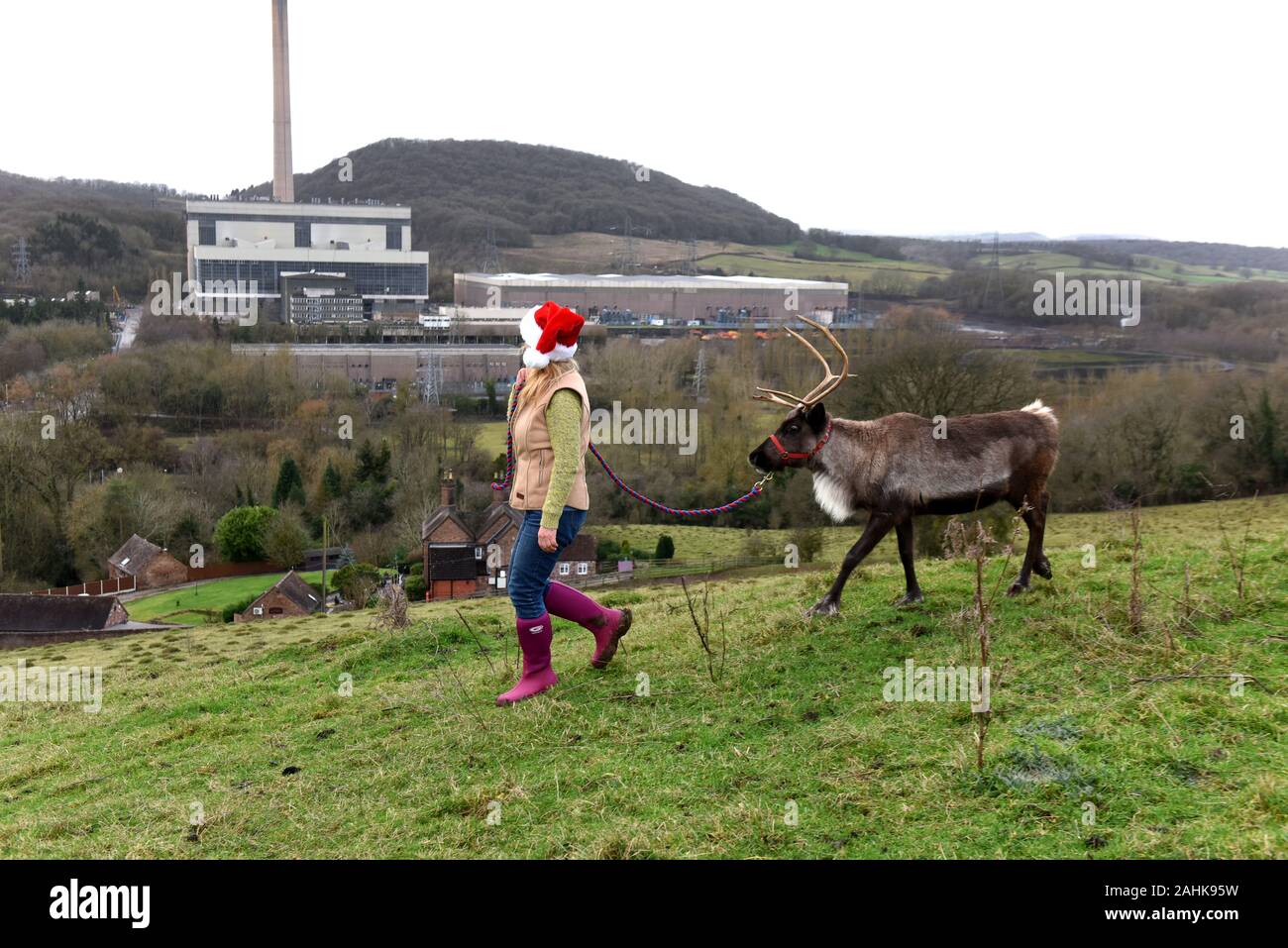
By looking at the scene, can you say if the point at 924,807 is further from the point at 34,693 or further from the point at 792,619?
the point at 34,693

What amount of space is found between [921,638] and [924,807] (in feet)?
8.25

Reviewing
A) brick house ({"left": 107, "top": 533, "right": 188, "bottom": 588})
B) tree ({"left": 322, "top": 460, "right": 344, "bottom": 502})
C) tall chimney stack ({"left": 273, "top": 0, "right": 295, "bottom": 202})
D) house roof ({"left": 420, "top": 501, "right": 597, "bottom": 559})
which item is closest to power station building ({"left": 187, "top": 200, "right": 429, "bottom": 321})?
tall chimney stack ({"left": 273, "top": 0, "right": 295, "bottom": 202})

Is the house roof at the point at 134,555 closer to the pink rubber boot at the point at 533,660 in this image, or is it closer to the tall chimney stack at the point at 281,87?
the pink rubber boot at the point at 533,660

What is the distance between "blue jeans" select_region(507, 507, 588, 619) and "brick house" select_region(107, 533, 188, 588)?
32.7 metres

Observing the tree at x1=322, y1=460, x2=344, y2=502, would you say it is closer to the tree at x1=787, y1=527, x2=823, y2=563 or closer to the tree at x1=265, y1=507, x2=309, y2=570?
the tree at x1=265, y1=507, x2=309, y2=570

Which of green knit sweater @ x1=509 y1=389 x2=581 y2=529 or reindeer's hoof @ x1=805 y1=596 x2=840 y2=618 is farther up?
green knit sweater @ x1=509 y1=389 x2=581 y2=529

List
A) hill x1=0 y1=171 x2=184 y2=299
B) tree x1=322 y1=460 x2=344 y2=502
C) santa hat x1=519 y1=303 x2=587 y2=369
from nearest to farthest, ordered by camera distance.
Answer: santa hat x1=519 y1=303 x2=587 y2=369, tree x1=322 y1=460 x2=344 y2=502, hill x1=0 y1=171 x2=184 y2=299

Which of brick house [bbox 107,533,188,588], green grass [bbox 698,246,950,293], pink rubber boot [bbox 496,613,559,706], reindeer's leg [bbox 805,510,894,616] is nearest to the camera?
pink rubber boot [bbox 496,613,559,706]

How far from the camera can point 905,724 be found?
5891 mm

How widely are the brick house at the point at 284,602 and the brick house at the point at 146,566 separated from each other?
7.37 metres

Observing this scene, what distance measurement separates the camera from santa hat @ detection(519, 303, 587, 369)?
6809mm

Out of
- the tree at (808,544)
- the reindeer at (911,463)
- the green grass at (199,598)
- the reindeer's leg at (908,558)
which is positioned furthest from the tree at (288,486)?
the reindeer's leg at (908,558)

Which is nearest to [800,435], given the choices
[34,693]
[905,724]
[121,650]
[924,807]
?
[905,724]

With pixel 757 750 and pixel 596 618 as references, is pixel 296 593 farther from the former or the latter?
pixel 757 750
